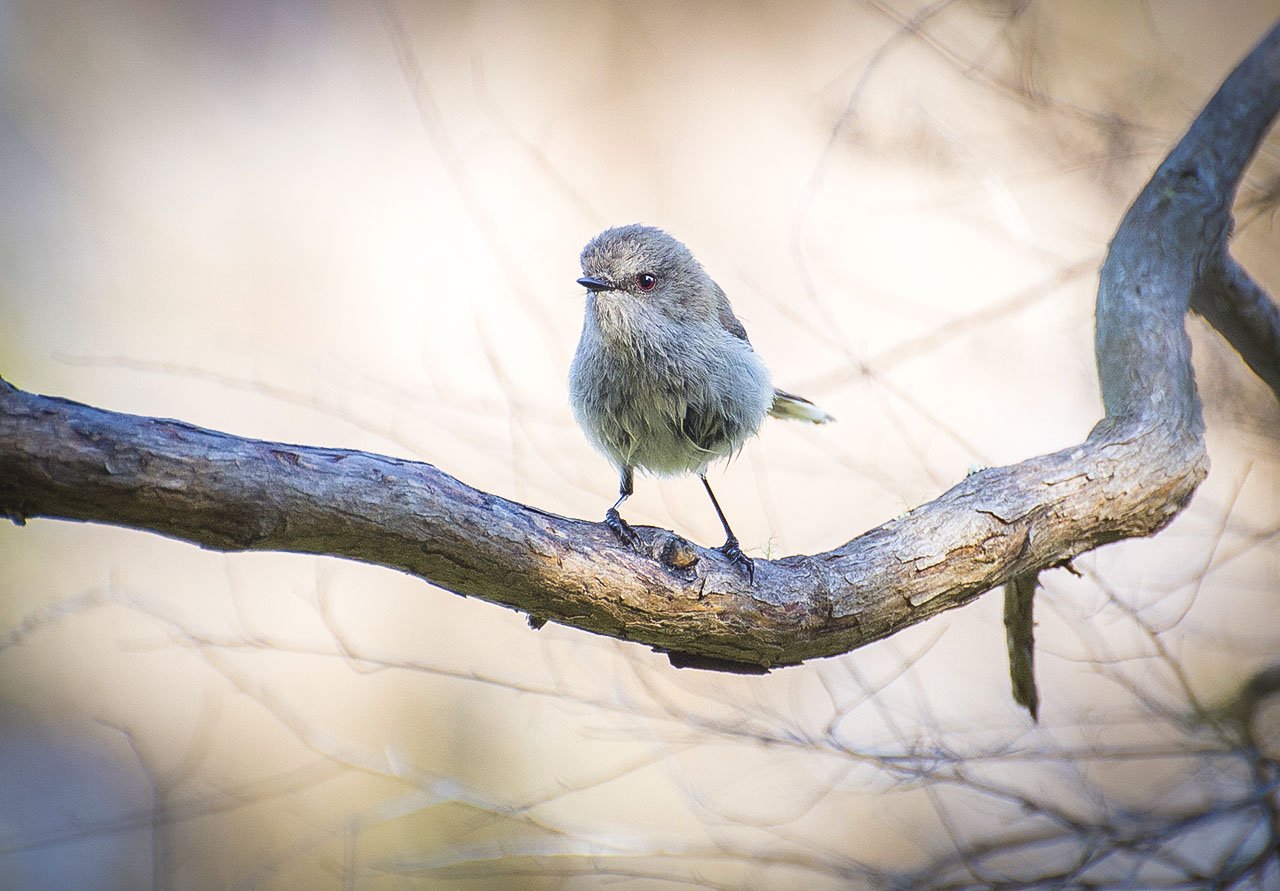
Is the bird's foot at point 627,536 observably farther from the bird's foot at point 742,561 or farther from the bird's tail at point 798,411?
the bird's tail at point 798,411

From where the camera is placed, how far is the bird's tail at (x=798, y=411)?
435 cm

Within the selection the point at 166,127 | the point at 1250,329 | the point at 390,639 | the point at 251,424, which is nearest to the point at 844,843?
the point at 390,639

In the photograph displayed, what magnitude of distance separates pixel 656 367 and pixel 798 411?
1073 millimetres

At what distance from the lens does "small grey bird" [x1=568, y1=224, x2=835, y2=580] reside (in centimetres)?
357

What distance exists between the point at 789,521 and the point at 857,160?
2.00 metres

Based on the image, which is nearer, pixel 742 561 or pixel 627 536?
pixel 627 536

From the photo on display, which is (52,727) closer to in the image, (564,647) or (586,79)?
(564,647)

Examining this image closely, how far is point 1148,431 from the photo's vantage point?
3045mm

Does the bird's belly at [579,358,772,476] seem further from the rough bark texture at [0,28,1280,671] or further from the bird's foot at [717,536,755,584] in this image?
the rough bark texture at [0,28,1280,671]

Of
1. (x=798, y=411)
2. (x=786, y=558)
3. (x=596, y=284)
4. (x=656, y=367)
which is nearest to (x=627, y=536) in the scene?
(x=786, y=558)

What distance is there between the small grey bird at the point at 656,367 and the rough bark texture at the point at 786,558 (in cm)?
87

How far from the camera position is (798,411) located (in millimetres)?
4426

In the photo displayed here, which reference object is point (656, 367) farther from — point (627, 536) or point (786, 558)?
point (627, 536)

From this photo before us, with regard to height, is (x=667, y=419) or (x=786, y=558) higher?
(x=667, y=419)
